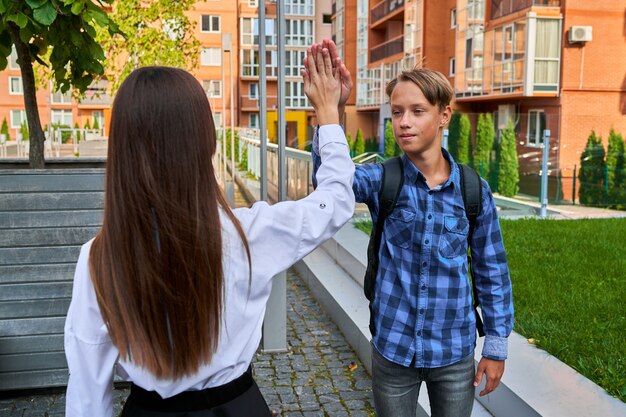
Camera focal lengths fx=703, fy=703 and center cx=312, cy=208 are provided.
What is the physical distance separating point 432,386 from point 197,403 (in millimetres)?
1131

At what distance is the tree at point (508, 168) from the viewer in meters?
16.1

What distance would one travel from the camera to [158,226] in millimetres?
1560

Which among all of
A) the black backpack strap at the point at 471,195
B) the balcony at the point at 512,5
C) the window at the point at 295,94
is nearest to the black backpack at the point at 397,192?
the black backpack strap at the point at 471,195

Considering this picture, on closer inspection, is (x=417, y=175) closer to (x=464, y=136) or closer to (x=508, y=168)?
(x=508, y=168)

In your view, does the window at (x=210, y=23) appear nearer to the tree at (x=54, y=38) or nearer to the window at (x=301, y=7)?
the window at (x=301, y=7)

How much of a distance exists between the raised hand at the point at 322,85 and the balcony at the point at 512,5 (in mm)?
26971

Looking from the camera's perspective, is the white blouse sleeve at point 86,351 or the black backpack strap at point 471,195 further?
the black backpack strap at point 471,195

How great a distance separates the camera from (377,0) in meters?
45.6

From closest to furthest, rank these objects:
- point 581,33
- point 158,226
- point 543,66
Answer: point 158,226 → point 581,33 → point 543,66

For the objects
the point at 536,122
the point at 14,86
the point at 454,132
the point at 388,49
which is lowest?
the point at 454,132

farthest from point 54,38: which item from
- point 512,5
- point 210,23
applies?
point 210,23

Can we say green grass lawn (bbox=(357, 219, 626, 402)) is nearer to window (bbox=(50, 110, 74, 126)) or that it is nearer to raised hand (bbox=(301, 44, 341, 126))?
raised hand (bbox=(301, 44, 341, 126))

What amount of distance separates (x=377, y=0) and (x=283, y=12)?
42135 millimetres

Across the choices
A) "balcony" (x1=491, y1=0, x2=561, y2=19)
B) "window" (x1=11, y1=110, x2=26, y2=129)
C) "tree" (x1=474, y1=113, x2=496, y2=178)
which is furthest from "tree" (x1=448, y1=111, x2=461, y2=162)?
"window" (x1=11, y1=110, x2=26, y2=129)
